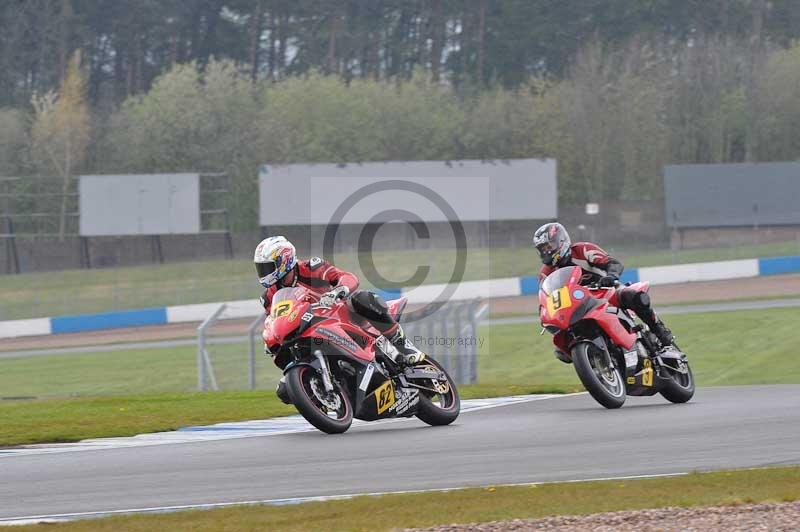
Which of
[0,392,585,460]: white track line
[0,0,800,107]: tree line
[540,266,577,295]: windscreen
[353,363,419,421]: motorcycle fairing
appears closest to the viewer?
[353,363,419,421]: motorcycle fairing

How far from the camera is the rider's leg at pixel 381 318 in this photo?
11898 millimetres

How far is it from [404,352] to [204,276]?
4230 centimetres

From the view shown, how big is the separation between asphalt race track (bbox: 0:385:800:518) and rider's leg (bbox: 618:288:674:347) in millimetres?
964

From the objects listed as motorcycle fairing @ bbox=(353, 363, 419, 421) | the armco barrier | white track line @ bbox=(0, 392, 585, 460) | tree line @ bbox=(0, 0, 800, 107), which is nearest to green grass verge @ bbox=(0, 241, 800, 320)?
the armco barrier

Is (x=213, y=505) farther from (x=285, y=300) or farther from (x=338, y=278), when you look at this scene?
(x=338, y=278)

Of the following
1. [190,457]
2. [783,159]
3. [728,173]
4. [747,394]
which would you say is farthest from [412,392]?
[783,159]

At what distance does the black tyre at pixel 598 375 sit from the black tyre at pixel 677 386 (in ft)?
2.42

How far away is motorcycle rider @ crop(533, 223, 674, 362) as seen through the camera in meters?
13.4

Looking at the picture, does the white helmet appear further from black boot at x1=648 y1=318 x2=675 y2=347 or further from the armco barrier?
the armco barrier

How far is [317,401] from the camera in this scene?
11547 millimetres

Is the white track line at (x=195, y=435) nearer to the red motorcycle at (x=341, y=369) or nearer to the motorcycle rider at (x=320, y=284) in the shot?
the red motorcycle at (x=341, y=369)

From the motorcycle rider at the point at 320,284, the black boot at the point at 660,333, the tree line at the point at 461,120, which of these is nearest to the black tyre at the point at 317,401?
the motorcycle rider at the point at 320,284

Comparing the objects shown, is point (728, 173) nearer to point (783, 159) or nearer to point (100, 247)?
point (783, 159)

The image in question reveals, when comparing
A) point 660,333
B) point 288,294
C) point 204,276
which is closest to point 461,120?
point 204,276
